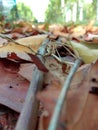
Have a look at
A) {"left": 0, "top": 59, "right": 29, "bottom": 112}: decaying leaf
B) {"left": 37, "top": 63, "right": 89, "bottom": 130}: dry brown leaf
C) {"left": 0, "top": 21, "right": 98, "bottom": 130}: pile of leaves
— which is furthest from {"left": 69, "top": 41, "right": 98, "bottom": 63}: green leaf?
{"left": 37, "top": 63, "right": 89, "bottom": 130}: dry brown leaf

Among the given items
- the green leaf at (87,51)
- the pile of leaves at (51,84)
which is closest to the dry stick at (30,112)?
the pile of leaves at (51,84)

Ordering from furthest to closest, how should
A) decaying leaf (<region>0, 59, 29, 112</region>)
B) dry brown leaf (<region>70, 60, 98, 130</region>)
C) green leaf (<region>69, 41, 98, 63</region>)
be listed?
green leaf (<region>69, 41, 98, 63</region>) < decaying leaf (<region>0, 59, 29, 112</region>) < dry brown leaf (<region>70, 60, 98, 130</region>)

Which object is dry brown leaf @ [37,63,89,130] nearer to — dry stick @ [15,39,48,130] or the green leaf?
dry stick @ [15,39,48,130]

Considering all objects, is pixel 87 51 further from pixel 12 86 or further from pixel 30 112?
pixel 30 112

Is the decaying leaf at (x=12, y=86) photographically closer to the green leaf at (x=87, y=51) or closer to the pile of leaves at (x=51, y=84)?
the pile of leaves at (x=51, y=84)

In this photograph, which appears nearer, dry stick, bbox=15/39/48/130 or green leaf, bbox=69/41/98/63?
dry stick, bbox=15/39/48/130

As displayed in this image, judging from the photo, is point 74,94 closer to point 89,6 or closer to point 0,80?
point 0,80

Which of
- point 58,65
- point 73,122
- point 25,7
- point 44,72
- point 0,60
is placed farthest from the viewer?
point 25,7

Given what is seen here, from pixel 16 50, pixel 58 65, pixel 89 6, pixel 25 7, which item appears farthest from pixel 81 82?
pixel 25 7
